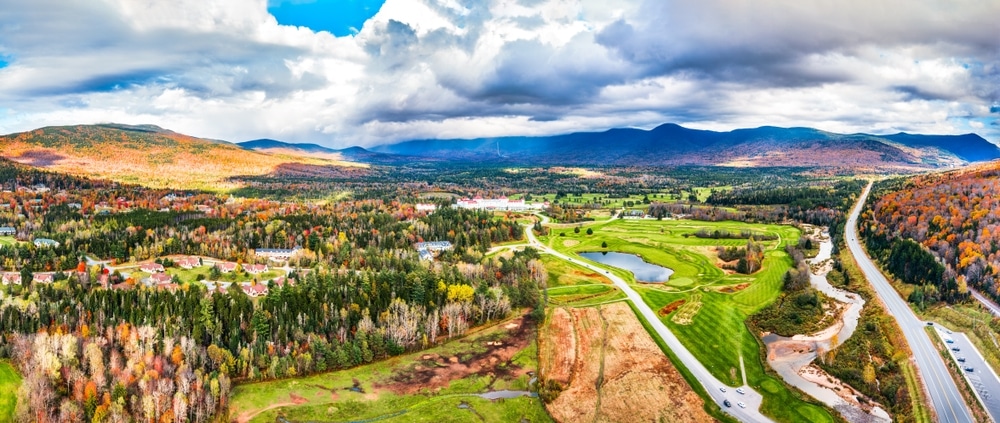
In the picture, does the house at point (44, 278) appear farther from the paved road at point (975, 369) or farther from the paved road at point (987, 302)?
the paved road at point (987, 302)

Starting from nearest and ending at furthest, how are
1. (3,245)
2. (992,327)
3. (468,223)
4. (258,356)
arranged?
(258,356)
(992,327)
(3,245)
(468,223)

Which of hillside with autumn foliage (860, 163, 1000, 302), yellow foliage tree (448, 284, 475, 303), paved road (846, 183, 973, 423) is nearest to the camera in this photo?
paved road (846, 183, 973, 423)

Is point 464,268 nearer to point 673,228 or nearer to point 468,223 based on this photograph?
point 468,223

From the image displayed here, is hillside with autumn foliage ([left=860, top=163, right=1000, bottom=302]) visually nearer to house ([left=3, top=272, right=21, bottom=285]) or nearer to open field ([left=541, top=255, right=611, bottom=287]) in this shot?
open field ([left=541, top=255, right=611, bottom=287])

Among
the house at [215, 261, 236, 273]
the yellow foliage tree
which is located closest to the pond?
the yellow foliage tree

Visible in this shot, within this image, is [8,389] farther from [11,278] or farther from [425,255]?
[425,255]

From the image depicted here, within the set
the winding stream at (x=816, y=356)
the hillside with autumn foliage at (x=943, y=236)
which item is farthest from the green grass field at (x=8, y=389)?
the hillside with autumn foliage at (x=943, y=236)

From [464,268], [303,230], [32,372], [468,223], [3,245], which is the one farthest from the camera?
[468,223]

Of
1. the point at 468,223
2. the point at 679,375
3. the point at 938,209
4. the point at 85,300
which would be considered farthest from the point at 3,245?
the point at 938,209
